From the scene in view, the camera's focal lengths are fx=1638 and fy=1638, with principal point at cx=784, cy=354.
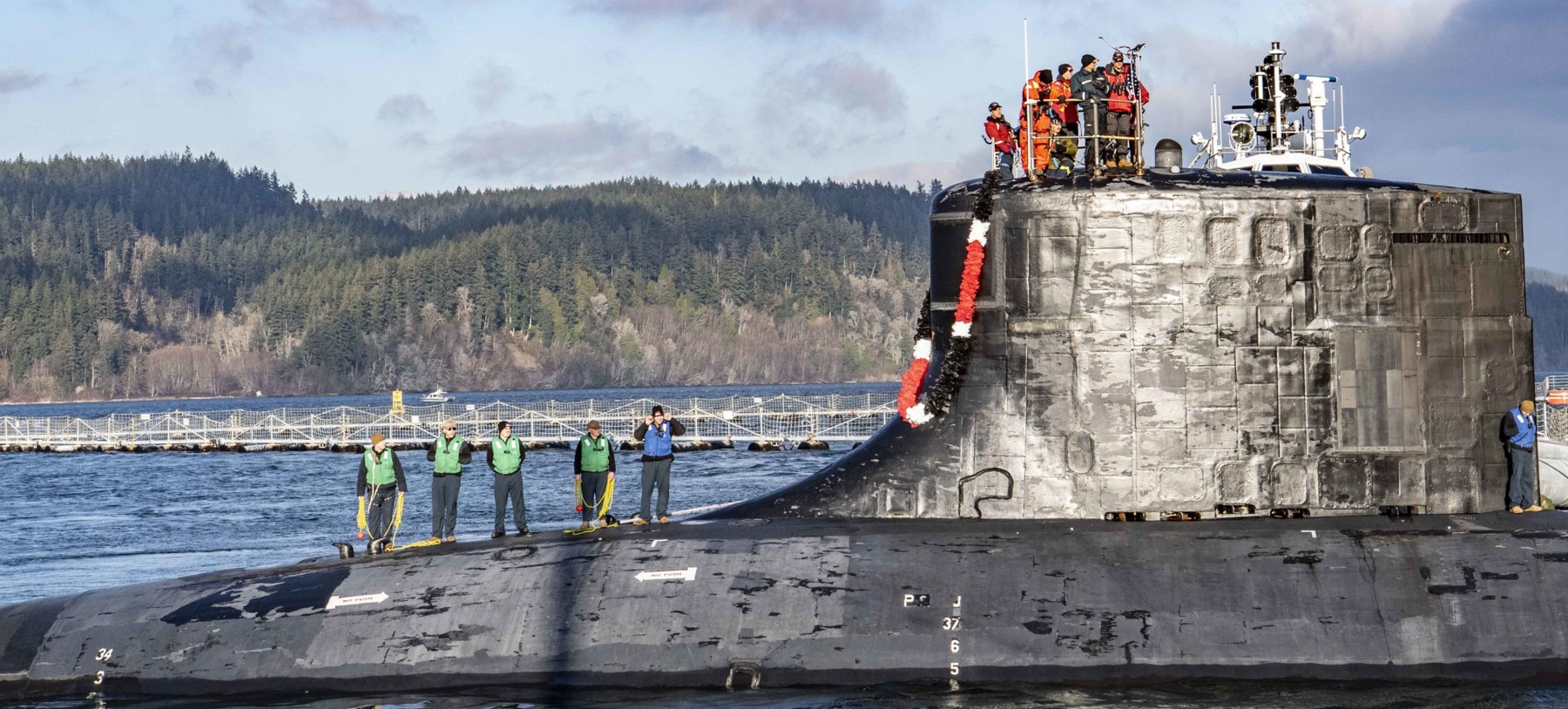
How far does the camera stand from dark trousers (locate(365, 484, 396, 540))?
1881cm

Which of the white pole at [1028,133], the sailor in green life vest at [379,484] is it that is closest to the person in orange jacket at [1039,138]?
the white pole at [1028,133]

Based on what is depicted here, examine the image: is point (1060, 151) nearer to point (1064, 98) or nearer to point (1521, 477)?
point (1064, 98)

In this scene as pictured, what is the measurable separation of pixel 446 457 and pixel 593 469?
1.66m

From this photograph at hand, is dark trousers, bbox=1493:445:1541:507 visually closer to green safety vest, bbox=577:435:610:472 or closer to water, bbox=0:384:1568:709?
water, bbox=0:384:1568:709

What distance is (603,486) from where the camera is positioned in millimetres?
18625

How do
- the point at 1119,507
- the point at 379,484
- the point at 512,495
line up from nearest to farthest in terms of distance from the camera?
the point at 1119,507 → the point at 512,495 → the point at 379,484

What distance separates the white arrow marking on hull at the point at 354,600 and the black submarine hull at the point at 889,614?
2 centimetres

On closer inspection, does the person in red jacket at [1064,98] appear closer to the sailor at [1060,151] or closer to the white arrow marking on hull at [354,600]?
the sailor at [1060,151]

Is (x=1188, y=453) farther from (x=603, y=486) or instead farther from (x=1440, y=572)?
(x=603, y=486)

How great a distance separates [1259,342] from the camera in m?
14.9

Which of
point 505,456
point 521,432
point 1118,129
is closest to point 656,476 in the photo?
point 505,456

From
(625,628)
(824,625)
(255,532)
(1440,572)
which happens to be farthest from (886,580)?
(255,532)

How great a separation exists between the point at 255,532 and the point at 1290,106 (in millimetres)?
25886

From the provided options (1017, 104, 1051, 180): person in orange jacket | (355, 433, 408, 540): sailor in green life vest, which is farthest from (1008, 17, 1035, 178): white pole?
(355, 433, 408, 540): sailor in green life vest
